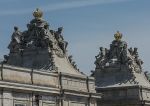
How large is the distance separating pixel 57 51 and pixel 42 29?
2.65 metres

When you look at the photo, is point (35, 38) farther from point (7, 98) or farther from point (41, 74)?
point (7, 98)

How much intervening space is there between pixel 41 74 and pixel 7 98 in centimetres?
537

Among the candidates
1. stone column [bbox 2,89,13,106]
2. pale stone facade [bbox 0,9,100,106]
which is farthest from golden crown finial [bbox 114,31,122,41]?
stone column [bbox 2,89,13,106]

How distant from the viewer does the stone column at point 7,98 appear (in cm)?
4978

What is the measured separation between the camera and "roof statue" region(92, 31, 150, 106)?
232 feet

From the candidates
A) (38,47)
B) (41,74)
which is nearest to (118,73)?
(38,47)

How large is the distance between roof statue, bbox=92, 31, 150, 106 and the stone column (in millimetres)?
21716

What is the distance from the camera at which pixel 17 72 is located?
52.0 metres

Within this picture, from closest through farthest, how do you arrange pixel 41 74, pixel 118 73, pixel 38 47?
pixel 41 74, pixel 38 47, pixel 118 73

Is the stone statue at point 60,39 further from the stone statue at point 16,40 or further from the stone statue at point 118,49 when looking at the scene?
the stone statue at point 118,49

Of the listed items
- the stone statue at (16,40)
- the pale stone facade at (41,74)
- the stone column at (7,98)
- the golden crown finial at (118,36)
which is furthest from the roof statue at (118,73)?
the stone column at (7,98)

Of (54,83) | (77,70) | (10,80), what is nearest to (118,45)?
(77,70)

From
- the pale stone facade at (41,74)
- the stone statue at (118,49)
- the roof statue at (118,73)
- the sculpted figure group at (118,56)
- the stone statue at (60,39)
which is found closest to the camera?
the pale stone facade at (41,74)

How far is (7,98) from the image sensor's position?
50156 mm
